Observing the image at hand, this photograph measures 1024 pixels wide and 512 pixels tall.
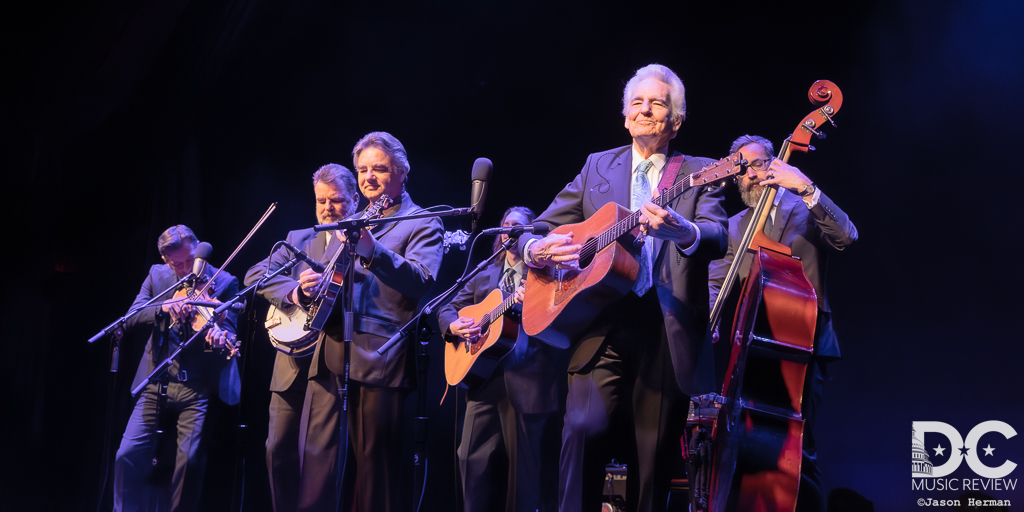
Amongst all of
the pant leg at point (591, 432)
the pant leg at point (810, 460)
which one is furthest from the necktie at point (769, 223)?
the pant leg at point (591, 432)

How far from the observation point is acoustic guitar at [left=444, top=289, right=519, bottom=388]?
375 cm

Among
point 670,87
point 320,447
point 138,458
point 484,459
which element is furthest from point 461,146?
point 138,458

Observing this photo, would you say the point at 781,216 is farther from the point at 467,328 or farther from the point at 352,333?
the point at 352,333

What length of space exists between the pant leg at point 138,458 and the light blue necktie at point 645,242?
13.4ft

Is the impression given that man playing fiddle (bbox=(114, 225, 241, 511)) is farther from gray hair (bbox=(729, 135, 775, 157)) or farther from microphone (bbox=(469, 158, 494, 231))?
gray hair (bbox=(729, 135, 775, 157))

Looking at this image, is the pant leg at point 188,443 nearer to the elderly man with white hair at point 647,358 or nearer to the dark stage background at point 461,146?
the dark stage background at point 461,146

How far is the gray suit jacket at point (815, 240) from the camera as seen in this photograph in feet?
10.9

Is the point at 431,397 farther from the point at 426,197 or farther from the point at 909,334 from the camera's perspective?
the point at 909,334

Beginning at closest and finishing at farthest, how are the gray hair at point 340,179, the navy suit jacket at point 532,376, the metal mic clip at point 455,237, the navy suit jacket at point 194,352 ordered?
the navy suit jacket at point 532,376, the gray hair at point 340,179, the metal mic clip at point 455,237, the navy suit jacket at point 194,352

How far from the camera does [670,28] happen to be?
512 centimetres

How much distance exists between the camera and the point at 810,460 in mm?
3197

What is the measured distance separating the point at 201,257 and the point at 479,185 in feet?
9.85

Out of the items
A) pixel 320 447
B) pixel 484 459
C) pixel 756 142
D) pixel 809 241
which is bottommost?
pixel 484 459

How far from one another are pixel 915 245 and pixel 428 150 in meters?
3.55
